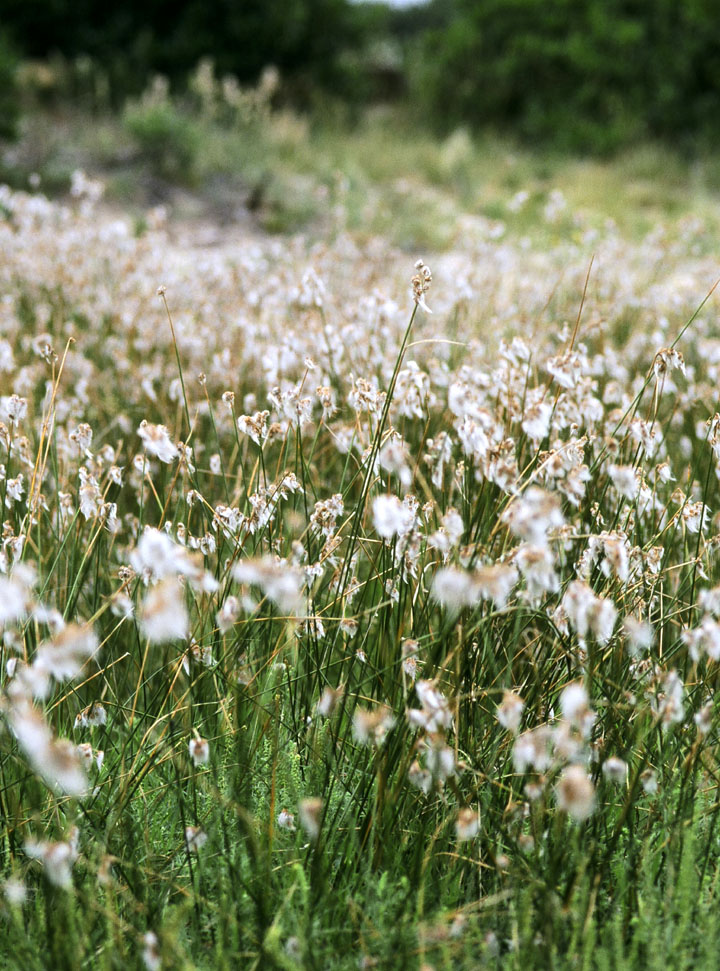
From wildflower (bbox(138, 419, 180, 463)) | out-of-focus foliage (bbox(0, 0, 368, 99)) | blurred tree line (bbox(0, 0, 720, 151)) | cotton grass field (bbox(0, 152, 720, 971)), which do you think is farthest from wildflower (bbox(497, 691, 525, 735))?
out-of-focus foliage (bbox(0, 0, 368, 99))

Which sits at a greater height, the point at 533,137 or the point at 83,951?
the point at 533,137

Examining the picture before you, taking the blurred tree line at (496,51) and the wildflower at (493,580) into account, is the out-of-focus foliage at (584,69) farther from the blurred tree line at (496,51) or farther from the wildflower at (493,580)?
the wildflower at (493,580)

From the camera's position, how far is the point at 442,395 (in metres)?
3.43

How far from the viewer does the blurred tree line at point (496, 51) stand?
13.8 metres

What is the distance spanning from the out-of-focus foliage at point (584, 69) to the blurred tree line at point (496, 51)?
2 centimetres

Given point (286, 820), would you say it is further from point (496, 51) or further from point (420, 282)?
point (496, 51)

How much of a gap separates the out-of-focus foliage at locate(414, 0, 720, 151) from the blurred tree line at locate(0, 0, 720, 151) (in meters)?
0.02

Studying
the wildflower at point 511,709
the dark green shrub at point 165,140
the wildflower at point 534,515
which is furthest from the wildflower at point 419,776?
the dark green shrub at point 165,140

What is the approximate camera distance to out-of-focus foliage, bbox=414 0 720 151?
45.2 ft

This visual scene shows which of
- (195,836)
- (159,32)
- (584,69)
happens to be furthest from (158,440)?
(159,32)

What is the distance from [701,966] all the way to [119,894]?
1040mm

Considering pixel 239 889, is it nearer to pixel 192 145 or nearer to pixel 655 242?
pixel 655 242

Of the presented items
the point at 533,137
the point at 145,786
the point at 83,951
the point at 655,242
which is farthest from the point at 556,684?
the point at 533,137

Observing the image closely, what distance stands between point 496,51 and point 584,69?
5.59ft
